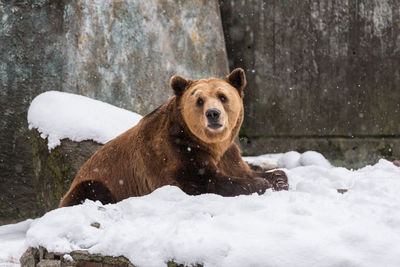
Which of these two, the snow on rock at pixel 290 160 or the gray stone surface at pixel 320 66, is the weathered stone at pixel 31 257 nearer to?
the snow on rock at pixel 290 160

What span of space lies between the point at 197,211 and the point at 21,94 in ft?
13.3

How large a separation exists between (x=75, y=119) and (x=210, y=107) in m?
2.27

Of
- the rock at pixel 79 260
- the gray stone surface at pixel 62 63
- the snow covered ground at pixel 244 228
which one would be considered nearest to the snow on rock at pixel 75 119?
the gray stone surface at pixel 62 63

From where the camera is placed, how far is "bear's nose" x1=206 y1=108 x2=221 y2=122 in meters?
3.54

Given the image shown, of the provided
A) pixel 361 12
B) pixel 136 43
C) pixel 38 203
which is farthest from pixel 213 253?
pixel 361 12

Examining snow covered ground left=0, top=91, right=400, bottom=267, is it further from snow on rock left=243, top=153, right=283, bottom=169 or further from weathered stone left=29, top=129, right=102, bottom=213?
snow on rock left=243, top=153, right=283, bottom=169

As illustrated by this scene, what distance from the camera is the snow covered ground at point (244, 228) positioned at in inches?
94.5

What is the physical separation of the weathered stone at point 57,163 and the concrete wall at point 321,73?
2.89 meters

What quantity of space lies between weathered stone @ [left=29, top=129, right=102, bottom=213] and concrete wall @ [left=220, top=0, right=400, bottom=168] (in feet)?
9.48

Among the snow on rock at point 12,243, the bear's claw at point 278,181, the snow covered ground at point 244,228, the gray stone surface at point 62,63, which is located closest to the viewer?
the snow covered ground at point 244,228

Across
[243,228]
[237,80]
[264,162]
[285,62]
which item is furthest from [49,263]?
[285,62]

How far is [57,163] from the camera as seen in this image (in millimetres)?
5344

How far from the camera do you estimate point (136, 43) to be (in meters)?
6.81

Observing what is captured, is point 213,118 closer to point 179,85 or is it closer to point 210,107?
point 210,107
